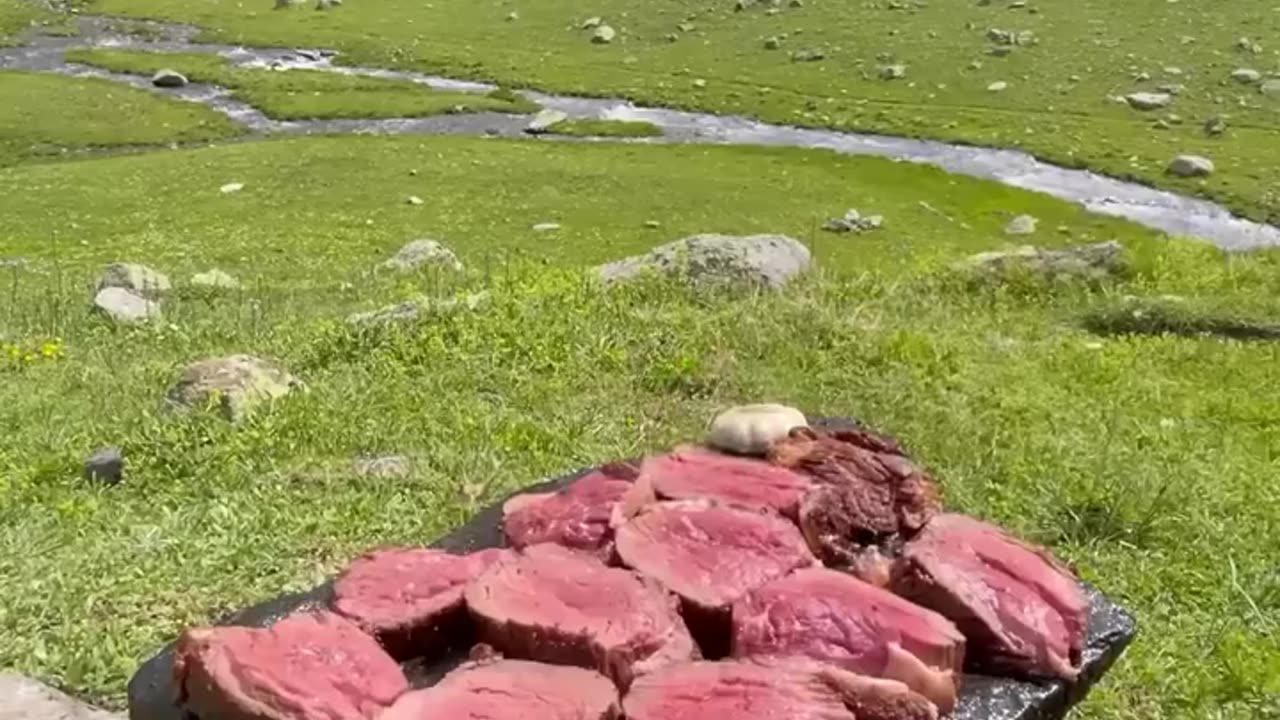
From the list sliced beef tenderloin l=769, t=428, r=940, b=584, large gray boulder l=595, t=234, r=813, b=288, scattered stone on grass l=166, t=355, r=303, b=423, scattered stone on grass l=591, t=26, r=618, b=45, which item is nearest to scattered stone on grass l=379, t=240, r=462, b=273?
large gray boulder l=595, t=234, r=813, b=288

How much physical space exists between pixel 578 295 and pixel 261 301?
7.34m

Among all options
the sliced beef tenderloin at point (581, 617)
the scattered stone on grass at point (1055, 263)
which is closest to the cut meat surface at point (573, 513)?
the sliced beef tenderloin at point (581, 617)

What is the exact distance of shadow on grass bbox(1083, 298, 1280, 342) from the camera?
1521cm

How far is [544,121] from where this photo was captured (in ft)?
142

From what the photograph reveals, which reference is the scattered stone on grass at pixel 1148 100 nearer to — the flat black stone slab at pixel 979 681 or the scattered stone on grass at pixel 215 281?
the scattered stone on grass at pixel 215 281

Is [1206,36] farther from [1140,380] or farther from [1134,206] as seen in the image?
[1140,380]

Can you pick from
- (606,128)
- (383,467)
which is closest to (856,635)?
(383,467)

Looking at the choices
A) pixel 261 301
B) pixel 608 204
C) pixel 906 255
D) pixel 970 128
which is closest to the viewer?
pixel 261 301

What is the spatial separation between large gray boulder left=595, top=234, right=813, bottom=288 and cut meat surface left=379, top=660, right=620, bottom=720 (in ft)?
35.0

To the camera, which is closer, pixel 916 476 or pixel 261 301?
pixel 916 476

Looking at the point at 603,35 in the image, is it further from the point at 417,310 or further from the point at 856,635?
the point at 856,635

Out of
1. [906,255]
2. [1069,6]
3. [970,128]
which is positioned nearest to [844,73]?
[970,128]

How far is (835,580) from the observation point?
16.5 feet

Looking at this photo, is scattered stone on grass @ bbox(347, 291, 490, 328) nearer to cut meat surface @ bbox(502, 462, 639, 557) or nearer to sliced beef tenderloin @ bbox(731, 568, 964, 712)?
cut meat surface @ bbox(502, 462, 639, 557)
